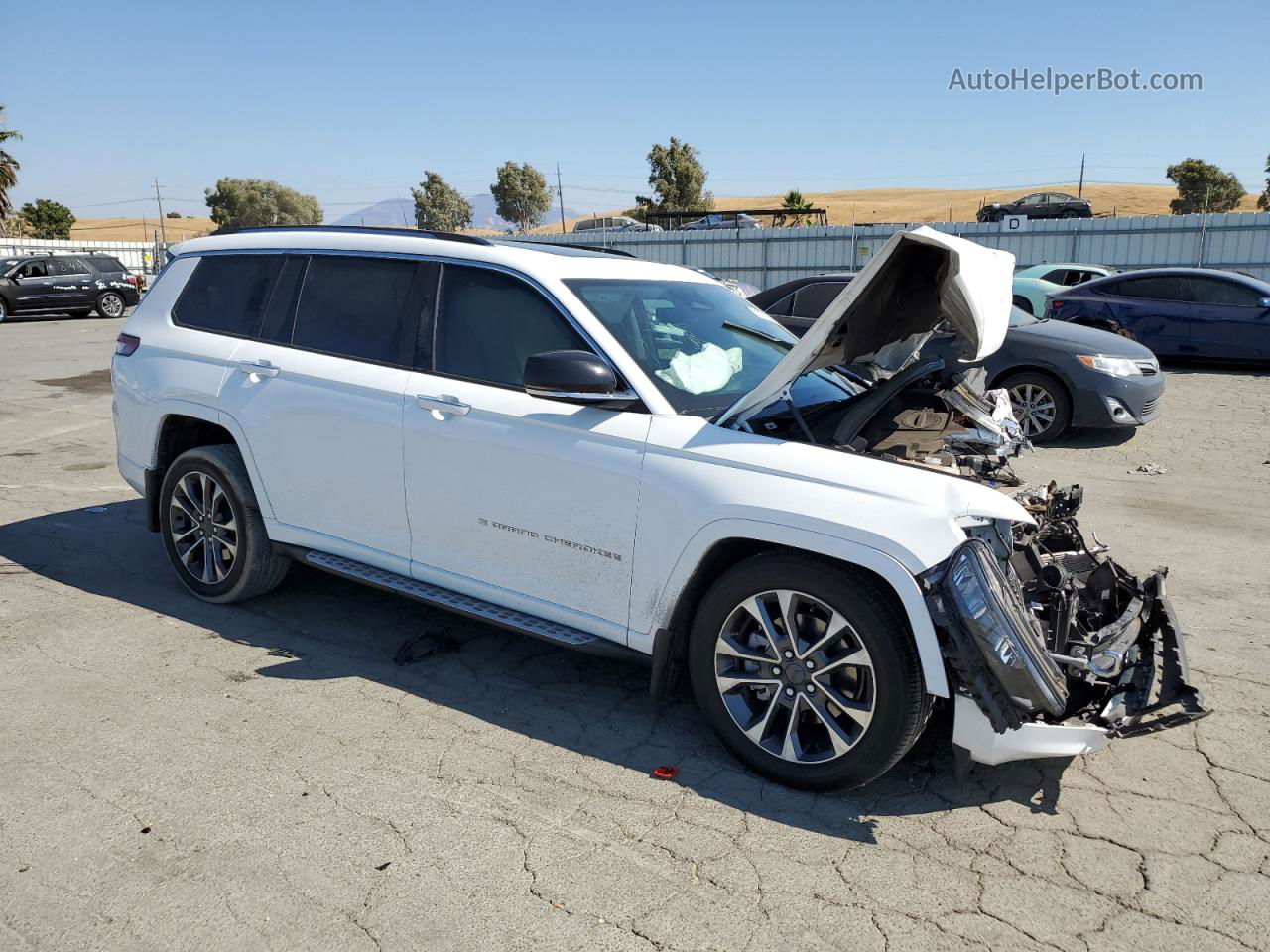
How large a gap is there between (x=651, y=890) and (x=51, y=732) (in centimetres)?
253

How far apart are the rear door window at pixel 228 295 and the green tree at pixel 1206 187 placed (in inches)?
2806

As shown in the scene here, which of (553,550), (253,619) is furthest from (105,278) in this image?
(553,550)

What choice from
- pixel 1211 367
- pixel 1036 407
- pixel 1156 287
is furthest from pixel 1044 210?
pixel 1036 407

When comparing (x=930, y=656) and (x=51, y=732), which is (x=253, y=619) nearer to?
(x=51, y=732)

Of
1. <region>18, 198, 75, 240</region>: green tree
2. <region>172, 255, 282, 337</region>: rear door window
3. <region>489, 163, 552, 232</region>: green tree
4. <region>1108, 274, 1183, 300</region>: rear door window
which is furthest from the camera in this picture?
<region>489, 163, 552, 232</region>: green tree

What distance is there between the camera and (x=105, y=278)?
25828 mm

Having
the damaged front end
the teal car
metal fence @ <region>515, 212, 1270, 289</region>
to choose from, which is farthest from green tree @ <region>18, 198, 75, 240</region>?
the damaged front end

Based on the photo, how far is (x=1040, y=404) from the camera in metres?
9.34

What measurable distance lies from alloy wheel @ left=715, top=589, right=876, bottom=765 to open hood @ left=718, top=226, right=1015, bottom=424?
765 mm

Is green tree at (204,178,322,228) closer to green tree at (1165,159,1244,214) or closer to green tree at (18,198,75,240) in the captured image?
green tree at (18,198,75,240)

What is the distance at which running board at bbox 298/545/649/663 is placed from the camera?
3777 mm

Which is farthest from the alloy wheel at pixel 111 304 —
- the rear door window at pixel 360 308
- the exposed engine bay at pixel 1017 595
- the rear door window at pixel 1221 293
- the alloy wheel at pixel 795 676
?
the alloy wheel at pixel 795 676

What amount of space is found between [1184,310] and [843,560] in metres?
13.0

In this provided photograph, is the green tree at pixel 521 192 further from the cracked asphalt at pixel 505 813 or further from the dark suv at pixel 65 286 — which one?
the cracked asphalt at pixel 505 813
